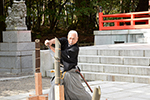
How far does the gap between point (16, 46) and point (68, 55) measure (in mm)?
8852

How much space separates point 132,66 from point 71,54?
507cm

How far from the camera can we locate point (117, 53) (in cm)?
1118

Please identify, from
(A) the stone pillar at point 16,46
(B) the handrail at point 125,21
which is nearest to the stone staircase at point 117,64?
(A) the stone pillar at point 16,46

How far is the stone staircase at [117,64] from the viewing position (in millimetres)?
9953

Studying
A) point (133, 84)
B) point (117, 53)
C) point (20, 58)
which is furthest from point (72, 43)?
point (20, 58)

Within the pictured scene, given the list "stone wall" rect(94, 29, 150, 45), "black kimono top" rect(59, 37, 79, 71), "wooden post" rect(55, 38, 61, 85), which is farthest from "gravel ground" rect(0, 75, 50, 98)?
"stone wall" rect(94, 29, 150, 45)

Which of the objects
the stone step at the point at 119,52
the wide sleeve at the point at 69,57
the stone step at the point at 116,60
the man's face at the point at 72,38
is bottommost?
the stone step at the point at 116,60

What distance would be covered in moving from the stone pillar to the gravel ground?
7.38ft

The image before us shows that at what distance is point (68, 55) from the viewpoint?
18.2 ft

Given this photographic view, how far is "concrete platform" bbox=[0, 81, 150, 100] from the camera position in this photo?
7484 mm

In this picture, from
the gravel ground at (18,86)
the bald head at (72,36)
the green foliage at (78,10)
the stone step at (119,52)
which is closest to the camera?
the bald head at (72,36)

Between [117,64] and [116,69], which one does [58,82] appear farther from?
[117,64]

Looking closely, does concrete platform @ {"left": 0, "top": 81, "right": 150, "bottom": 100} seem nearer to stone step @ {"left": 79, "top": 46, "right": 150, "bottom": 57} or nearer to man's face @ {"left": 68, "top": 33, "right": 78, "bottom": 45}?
stone step @ {"left": 79, "top": 46, "right": 150, "bottom": 57}

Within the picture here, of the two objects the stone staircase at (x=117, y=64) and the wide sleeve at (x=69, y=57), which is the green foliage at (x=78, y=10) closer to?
the stone staircase at (x=117, y=64)
